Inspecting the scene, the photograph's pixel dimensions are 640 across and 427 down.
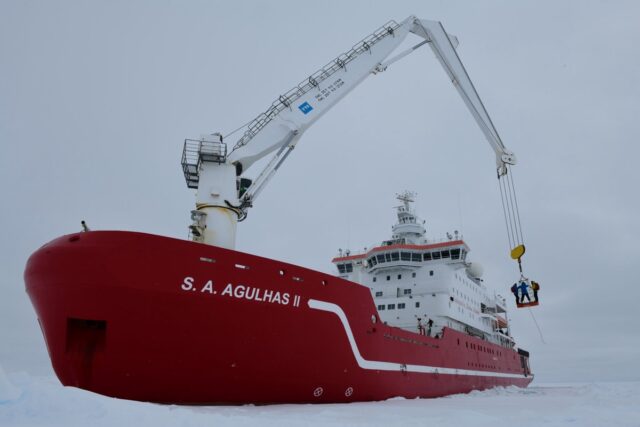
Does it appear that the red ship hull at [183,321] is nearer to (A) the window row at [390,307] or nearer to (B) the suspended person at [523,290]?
(B) the suspended person at [523,290]

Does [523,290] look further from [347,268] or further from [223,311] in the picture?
[223,311]

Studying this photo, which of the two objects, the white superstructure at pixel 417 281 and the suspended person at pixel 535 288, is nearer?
the suspended person at pixel 535 288

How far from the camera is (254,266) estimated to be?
877 centimetres

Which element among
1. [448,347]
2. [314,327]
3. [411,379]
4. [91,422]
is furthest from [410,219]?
[91,422]

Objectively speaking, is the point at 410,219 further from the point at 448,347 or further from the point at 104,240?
the point at 104,240

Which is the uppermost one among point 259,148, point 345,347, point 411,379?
point 259,148

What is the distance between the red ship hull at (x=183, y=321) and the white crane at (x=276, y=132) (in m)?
2.13

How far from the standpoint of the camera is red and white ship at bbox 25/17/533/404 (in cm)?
741

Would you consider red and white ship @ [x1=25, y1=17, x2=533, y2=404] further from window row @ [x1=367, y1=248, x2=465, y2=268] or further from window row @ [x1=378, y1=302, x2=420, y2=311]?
window row @ [x1=367, y1=248, x2=465, y2=268]

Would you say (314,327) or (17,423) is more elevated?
(314,327)

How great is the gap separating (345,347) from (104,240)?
5915mm

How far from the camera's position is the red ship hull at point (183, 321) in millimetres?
7379

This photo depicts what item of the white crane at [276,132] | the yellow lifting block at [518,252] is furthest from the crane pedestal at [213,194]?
the yellow lifting block at [518,252]

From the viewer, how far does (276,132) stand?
40.4 ft
